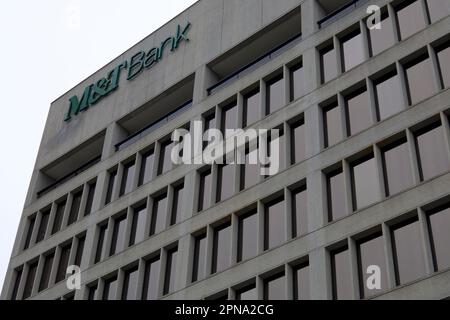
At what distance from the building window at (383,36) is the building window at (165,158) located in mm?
13299

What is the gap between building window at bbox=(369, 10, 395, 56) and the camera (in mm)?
36094

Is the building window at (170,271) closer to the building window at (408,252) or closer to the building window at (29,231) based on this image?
the building window at (408,252)

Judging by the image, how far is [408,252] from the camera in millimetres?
28672

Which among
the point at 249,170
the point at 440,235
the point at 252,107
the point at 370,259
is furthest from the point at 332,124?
the point at 440,235

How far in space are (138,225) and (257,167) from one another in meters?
8.65

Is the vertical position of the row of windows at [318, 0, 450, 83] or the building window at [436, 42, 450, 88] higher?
the row of windows at [318, 0, 450, 83]

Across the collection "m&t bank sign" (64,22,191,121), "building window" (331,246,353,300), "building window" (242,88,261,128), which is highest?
"m&t bank sign" (64,22,191,121)

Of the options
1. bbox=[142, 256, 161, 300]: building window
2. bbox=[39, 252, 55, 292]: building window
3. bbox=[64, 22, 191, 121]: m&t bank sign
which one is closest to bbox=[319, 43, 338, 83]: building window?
bbox=[64, 22, 191, 121]: m&t bank sign

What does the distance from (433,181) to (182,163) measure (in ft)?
52.4

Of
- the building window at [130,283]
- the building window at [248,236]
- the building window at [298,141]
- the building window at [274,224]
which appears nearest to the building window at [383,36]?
the building window at [298,141]

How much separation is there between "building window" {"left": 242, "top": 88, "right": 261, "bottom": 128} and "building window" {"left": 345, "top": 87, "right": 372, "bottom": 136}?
18.2ft

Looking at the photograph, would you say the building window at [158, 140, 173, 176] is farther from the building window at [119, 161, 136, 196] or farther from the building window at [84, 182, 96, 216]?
the building window at [84, 182, 96, 216]

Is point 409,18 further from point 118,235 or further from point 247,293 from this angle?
point 118,235
